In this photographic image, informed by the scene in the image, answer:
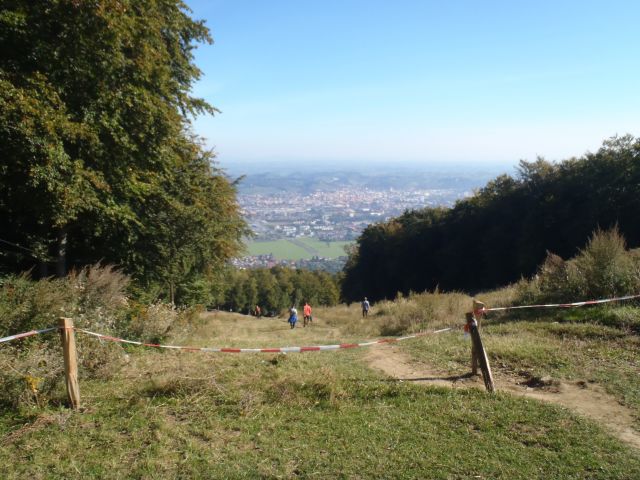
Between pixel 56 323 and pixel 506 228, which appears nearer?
pixel 56 323

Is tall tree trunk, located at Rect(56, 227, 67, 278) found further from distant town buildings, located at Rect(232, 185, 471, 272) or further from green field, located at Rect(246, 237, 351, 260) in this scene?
green field, located at Rect(246, 237, 351, 260)

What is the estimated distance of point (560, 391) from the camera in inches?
250

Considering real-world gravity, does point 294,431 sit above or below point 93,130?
below

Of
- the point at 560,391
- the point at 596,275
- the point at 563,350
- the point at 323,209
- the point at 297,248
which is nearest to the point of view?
the point at 560,391

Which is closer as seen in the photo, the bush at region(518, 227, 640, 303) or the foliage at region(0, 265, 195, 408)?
the foliage at region(0, 265, 195, 408)

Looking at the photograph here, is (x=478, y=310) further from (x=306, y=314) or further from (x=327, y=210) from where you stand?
(x=327, y=210)

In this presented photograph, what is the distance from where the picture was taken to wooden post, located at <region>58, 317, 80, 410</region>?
17.8 ft

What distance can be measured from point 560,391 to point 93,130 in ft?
35.6

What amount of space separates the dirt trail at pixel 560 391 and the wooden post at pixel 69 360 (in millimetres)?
4716

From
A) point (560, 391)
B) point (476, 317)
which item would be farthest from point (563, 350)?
point (476, 317)

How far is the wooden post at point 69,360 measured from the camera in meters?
5.44

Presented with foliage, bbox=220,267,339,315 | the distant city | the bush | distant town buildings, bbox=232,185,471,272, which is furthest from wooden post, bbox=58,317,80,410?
distant town buildings, bbox=232,185,471,272

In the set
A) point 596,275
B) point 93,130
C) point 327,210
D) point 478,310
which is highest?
point 93,130

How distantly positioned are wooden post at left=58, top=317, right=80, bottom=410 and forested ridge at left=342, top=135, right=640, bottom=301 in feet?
83.5
